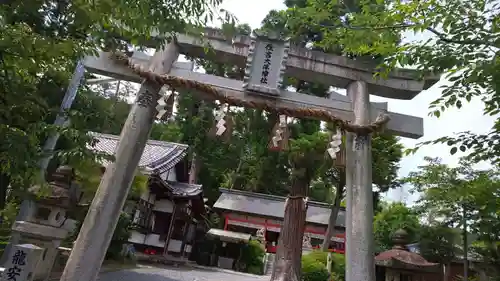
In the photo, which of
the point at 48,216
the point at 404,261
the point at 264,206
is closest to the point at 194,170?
the point at 264,206

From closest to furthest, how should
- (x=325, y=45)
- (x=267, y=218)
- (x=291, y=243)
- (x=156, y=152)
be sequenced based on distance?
(x=325, y=45) → (x=291, y=243) → (x=156, y=152) → (x=267, y=218)

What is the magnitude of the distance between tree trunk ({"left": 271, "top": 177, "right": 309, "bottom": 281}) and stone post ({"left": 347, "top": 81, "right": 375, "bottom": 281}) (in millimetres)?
6003

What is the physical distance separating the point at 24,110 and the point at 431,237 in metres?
15.5

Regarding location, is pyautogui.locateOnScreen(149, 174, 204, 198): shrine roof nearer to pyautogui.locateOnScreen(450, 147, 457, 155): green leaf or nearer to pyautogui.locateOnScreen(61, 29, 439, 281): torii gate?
pyautogui.locateOnScreen(61, 29, 439, 281): torii gate

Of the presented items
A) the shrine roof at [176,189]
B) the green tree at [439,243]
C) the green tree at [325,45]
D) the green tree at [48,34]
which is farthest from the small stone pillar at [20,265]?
the green tree at [439,243]

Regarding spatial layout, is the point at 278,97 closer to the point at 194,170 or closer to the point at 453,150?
the point at 453,150

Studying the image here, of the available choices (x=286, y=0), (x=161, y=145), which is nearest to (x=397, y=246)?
(x=286, y=0)

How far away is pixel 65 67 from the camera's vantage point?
7.06 meters

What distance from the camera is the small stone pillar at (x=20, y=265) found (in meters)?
4.13

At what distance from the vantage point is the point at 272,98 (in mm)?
5754

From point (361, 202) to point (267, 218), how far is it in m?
19.2

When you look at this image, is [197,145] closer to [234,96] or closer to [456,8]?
[234,96]

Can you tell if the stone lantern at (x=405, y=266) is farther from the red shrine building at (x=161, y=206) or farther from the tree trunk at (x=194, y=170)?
the tree trunk at (x=194, y=170)

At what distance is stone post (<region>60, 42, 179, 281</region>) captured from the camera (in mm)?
4781
